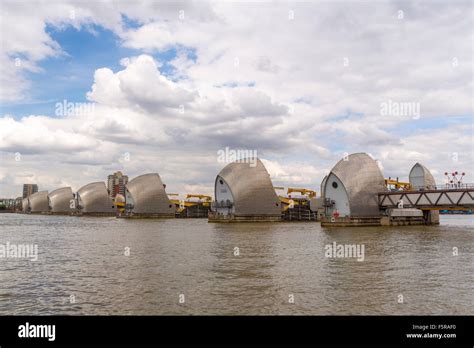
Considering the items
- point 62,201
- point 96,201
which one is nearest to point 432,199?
point 96,201

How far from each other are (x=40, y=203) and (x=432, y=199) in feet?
561

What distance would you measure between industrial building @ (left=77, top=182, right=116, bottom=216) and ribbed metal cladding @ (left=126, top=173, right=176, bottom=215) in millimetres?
27862

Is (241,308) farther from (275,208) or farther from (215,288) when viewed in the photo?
(275,208)

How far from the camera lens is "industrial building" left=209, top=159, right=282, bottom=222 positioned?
9412 centimetres

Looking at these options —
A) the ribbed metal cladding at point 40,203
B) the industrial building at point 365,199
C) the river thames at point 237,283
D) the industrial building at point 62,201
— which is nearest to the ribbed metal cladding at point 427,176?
the industrial building at point 365,199

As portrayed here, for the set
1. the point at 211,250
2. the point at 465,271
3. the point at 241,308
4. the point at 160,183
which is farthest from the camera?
the point at 160,183

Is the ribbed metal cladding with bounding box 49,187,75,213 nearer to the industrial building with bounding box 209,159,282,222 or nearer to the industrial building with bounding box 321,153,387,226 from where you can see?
the industrial building with bounding box 209,159,282,222

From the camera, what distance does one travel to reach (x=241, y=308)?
1447cm

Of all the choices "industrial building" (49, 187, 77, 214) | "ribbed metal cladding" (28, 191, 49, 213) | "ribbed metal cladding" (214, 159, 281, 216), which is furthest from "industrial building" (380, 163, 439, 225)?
"ribbed metal cladding" (28, 191, 49, 213)

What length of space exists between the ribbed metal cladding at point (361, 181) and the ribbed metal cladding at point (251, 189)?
88.3ft

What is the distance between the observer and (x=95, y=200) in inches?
5748
